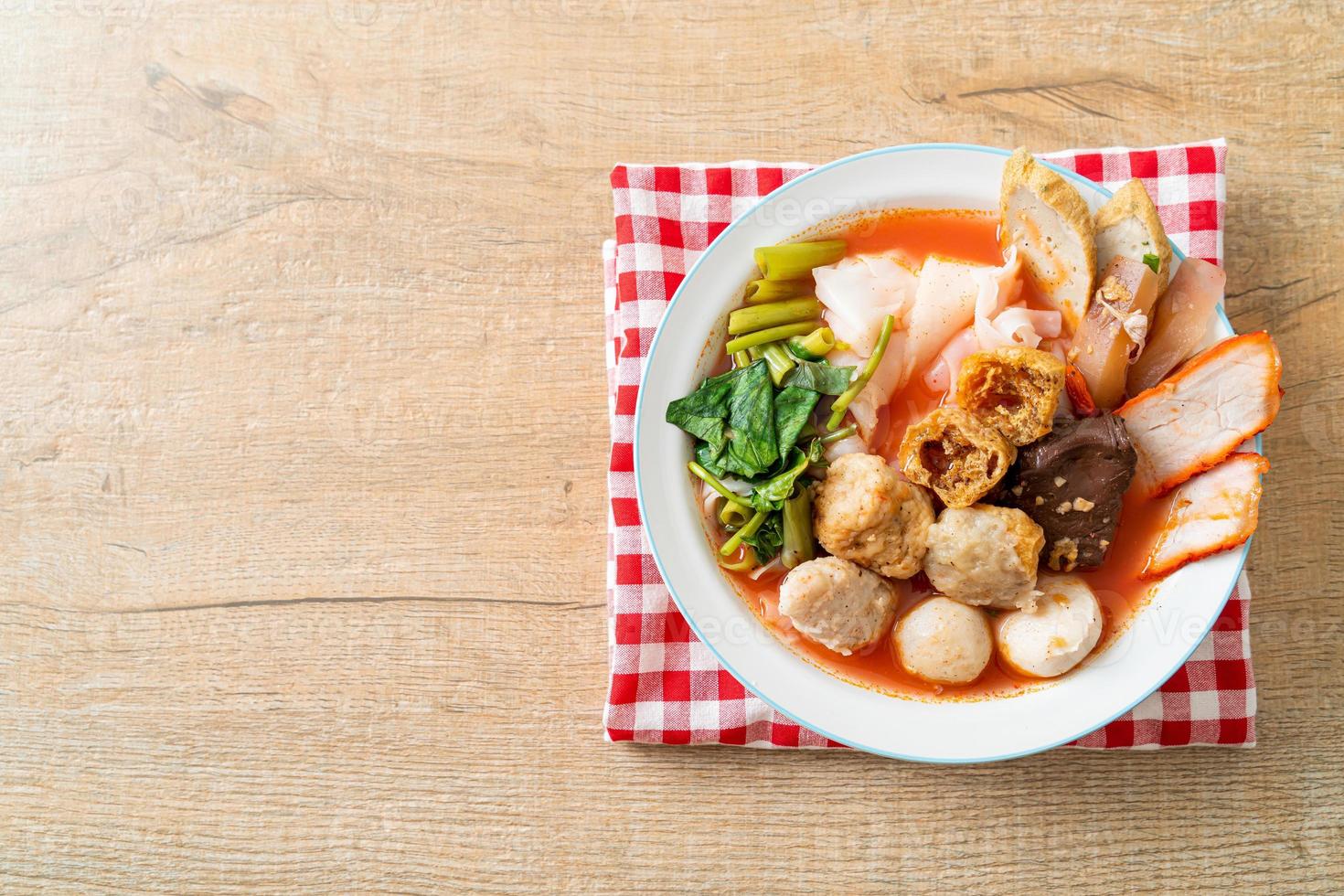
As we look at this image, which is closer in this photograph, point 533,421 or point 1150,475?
point 1150,475

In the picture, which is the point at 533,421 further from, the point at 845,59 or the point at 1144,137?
the point at 1144,137

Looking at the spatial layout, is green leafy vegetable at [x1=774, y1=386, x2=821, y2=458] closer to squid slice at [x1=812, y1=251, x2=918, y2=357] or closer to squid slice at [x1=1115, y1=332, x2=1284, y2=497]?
squid slice at [x1=812, y1=251, x2=918, y2=357]

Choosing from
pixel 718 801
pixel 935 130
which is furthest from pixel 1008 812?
pixel 935 130

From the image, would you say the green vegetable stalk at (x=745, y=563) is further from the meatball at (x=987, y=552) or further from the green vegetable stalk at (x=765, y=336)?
the green vegetable stalk at (x=765, y=336)

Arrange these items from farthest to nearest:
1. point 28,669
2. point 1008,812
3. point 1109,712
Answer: point 28,669 → point 1008,812 → point 1109,712
